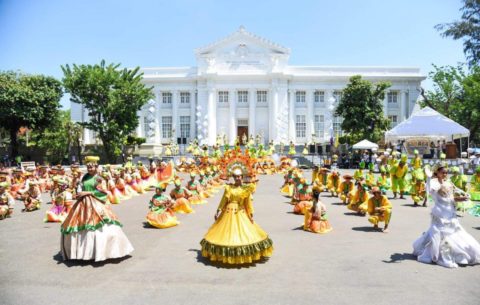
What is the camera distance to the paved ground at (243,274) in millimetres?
5039

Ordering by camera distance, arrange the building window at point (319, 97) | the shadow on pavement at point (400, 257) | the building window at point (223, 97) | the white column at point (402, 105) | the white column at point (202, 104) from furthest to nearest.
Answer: the building window at point (319, 97) → the building window at point (223, 97) → the white column at point (402, 105) → the white column at point (202, 104) → the shadow on pavement at point (400, 257)

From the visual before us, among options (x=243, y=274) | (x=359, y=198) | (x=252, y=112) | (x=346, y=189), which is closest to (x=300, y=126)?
(x=252, y=112)

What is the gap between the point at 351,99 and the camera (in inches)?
1469

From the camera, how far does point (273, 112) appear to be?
49.6 metres

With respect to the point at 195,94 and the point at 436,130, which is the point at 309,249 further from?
the point at 195,94

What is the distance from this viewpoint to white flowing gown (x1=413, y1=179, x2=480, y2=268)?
630cm

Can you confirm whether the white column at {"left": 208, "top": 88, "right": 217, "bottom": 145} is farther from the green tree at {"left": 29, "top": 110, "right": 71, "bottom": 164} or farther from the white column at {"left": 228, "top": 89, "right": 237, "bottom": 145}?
the green tree at {"left": 29, "top": 110, "right": 71, "bottom": 164}

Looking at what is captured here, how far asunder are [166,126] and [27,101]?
1961cm

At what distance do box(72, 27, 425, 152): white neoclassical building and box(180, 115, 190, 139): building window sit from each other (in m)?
0.14

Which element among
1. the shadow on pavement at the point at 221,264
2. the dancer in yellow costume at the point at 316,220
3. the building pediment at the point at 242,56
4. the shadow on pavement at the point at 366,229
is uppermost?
the building pediment at the point at 242,56

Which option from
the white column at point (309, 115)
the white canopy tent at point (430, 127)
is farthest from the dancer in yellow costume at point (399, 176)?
the white column at point (309, 115)

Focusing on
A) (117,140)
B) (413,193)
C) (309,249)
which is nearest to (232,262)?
(309,249)

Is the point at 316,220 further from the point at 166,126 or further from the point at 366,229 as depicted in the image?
the point at 166,126

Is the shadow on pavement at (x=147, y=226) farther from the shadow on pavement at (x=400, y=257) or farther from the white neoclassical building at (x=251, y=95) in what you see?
the white neoclassical building at (x=251, y=95)
